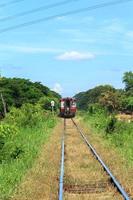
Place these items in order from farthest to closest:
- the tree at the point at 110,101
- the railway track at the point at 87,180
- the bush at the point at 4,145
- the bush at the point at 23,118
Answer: the tree at the point at 110,101 < the bush at the point at 23,118 < the bush at the point at 4,145 < the railway track at the point at 87,180

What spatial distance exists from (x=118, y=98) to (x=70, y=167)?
158ft

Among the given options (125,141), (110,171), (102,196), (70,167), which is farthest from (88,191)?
(125,141)

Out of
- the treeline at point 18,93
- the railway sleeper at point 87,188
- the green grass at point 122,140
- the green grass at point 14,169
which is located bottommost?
the railway sleeper at point 87,188

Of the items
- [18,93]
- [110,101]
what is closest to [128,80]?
[18,93]

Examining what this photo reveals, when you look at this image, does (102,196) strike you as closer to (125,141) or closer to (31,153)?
(31,153)

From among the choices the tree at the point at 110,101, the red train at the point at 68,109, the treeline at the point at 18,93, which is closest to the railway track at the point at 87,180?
the tree at the point at 110,101

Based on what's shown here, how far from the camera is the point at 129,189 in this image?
504 inches

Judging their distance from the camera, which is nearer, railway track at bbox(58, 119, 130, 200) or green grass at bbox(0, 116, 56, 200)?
railway track at bbox(58, 119, 130, 200)

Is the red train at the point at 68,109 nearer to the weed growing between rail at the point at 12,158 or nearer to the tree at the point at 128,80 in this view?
the tree at the point at 128,80

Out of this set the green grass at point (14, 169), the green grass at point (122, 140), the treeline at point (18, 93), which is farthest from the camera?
the treeline at point (18, 93)

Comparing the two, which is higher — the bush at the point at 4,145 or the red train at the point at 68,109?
the red train at the point at 68,109

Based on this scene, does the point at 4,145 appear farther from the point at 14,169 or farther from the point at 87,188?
the point at 87,188

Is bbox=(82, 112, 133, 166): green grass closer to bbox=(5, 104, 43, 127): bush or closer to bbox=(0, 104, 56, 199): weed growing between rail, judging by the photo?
bbox=(0, 104, 56, 199): weed growing between rail

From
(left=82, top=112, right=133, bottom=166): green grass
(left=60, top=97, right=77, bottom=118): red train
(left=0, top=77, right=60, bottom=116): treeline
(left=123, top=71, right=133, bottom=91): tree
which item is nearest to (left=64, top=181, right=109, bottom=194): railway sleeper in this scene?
(left=82, top=112, right=133, bottom=166): green grass
